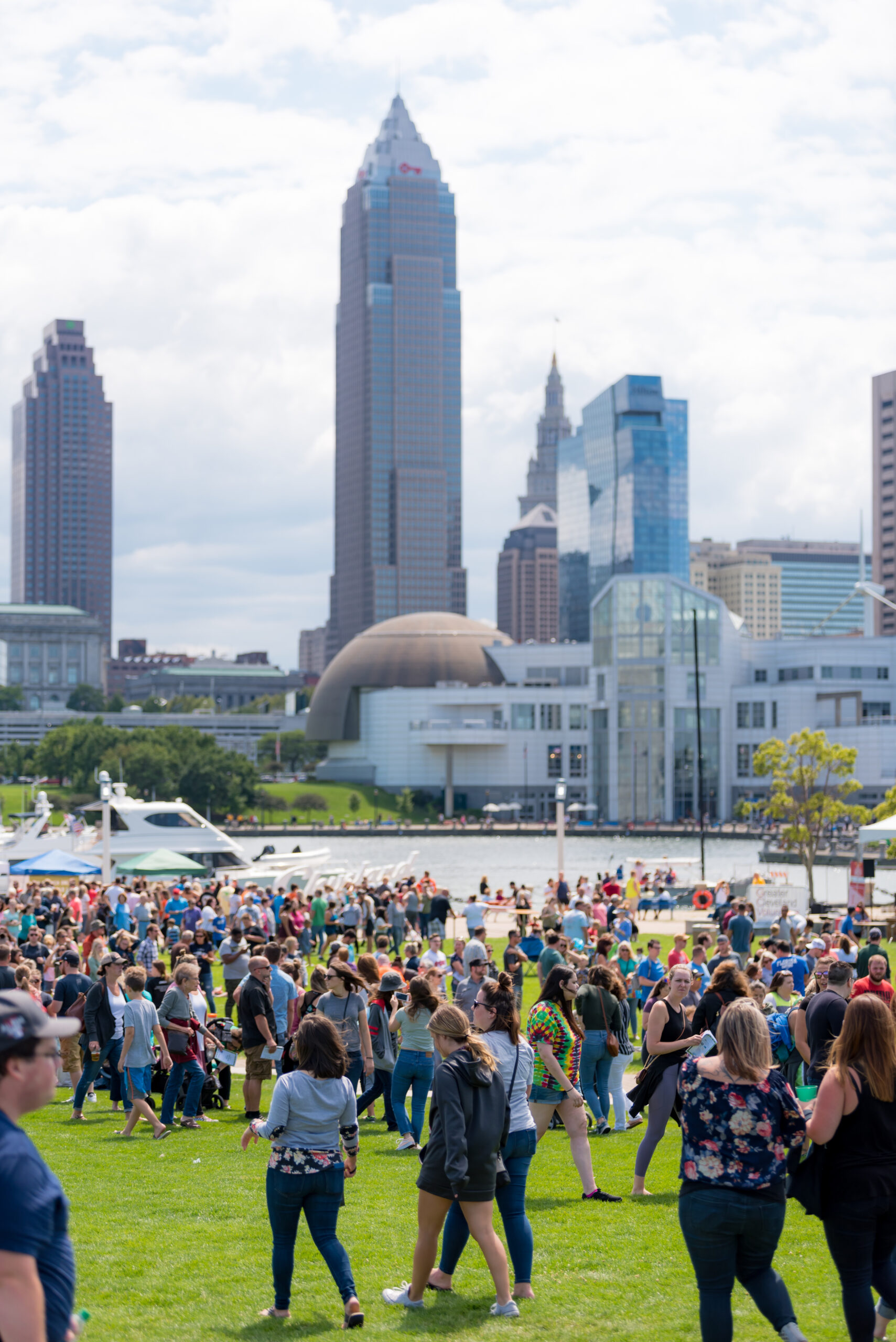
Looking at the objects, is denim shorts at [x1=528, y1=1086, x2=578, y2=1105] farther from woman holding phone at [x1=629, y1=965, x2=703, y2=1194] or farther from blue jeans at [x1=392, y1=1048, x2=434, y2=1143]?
blue jeans at [x1=392, y1=1048, x2=434, y2=1143]

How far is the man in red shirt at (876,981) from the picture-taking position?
465 inches

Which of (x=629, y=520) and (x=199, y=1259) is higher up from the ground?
(x=629, y=520)

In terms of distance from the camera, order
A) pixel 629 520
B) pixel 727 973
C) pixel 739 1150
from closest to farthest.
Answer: pixel 739 1150, pixel 727 973, pixel 629 520

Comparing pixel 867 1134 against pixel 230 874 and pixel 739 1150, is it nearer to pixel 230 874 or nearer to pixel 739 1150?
pixel 739 1150

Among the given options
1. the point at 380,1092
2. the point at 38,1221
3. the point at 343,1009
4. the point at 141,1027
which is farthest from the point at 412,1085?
the point at 38,1221

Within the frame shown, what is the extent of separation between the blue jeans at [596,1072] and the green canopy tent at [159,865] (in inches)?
1006

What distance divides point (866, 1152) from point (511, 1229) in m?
2.61

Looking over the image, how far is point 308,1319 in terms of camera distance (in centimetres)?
778

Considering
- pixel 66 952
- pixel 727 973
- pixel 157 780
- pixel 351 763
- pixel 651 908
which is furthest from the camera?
pixel 351 763

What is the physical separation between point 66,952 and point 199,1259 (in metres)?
6.70

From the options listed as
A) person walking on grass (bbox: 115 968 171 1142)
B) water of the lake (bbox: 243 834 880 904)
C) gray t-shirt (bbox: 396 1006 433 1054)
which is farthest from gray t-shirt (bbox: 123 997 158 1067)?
water of the lake (bbox: 243 834 880 904)

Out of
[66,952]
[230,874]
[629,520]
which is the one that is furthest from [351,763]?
[66,952]

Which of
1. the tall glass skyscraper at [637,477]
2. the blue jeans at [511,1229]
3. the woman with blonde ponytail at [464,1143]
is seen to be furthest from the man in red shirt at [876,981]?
the tall glass skyscraper at [637,477]

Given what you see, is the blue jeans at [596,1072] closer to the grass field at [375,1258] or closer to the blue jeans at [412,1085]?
the grass field at [375,1258]
